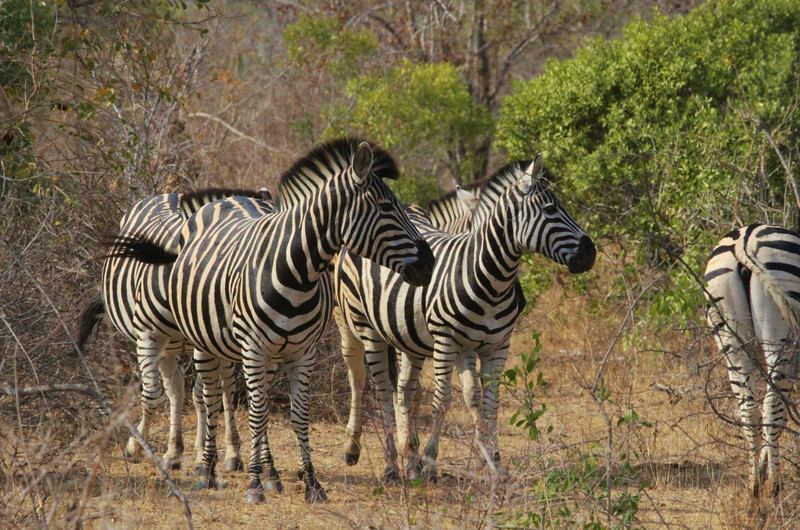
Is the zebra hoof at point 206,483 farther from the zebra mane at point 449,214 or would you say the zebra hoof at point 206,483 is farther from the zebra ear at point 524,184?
the zebra ear at point 524,184

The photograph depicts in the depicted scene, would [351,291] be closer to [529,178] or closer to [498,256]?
[498,256]

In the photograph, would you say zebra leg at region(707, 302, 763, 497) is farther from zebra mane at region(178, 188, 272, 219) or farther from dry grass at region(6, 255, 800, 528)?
zebra mane at region(178, 188, 272, 219)

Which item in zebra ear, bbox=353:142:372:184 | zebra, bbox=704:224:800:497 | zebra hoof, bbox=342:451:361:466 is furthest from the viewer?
zebra hoof, bbox=342:451:361:466

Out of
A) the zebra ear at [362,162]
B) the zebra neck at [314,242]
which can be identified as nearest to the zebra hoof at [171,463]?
the zebra neck at [314,242]

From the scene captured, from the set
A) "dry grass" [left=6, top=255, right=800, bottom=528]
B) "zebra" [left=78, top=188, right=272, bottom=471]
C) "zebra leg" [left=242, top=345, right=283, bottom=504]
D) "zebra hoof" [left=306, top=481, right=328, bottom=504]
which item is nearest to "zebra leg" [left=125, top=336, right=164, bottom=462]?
"zebra" [left=78, top=188, right=272, bottom=471]

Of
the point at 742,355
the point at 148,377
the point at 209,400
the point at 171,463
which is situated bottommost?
the point at 171,463

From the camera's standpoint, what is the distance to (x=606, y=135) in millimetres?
8703

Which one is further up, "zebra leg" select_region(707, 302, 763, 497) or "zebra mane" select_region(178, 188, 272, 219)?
"zebra mane" select_region(178, 188, 272, 219)

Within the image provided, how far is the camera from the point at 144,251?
589cm

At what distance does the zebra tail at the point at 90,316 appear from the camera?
20.6 feet

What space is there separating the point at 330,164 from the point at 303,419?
164 centimetres

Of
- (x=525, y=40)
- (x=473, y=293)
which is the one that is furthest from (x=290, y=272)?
(x=525, y=40)

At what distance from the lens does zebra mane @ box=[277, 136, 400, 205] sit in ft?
17.0

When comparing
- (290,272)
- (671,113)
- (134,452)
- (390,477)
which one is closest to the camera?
(290,272)
